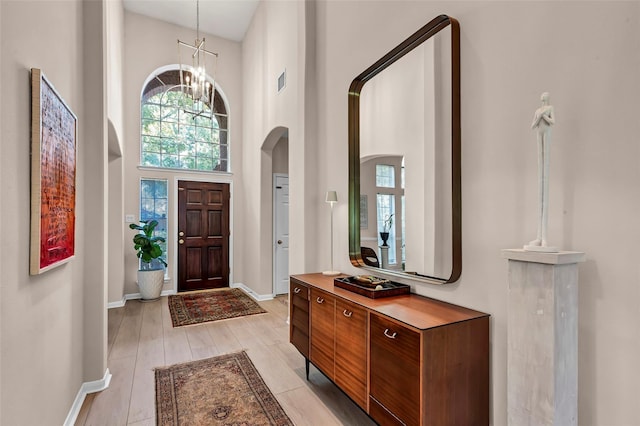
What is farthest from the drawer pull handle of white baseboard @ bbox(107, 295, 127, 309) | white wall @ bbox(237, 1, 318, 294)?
white baseboard @ bbox(107, 295, 127, 309)

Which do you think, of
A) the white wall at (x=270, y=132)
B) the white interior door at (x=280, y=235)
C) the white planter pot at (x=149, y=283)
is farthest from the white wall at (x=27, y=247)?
the white interior door at (x=280, y=235)

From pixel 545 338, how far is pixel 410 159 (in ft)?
4.57

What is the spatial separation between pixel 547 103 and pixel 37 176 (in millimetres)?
2425

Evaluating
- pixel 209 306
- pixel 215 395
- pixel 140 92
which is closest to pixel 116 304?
pixel 209 306

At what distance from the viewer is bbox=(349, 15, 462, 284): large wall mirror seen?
2.01 m

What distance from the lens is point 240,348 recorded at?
3523 mm

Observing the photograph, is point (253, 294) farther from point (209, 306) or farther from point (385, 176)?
point (385, 176)

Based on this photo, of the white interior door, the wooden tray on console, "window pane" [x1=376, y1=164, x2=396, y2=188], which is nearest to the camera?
the wooden tray on console

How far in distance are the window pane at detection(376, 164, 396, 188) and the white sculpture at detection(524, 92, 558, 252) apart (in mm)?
1180

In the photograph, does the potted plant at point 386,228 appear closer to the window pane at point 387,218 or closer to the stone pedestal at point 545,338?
the window pane at point 387,218

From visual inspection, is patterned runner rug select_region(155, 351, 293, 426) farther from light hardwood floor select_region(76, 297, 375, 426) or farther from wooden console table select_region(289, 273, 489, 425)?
wooden console table select_region(289, 273, 489, 425)

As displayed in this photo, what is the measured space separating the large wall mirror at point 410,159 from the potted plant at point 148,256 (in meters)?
3.91

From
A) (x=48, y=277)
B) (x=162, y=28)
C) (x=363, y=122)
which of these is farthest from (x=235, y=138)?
(x=48, y=277)

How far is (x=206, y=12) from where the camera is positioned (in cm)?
578
